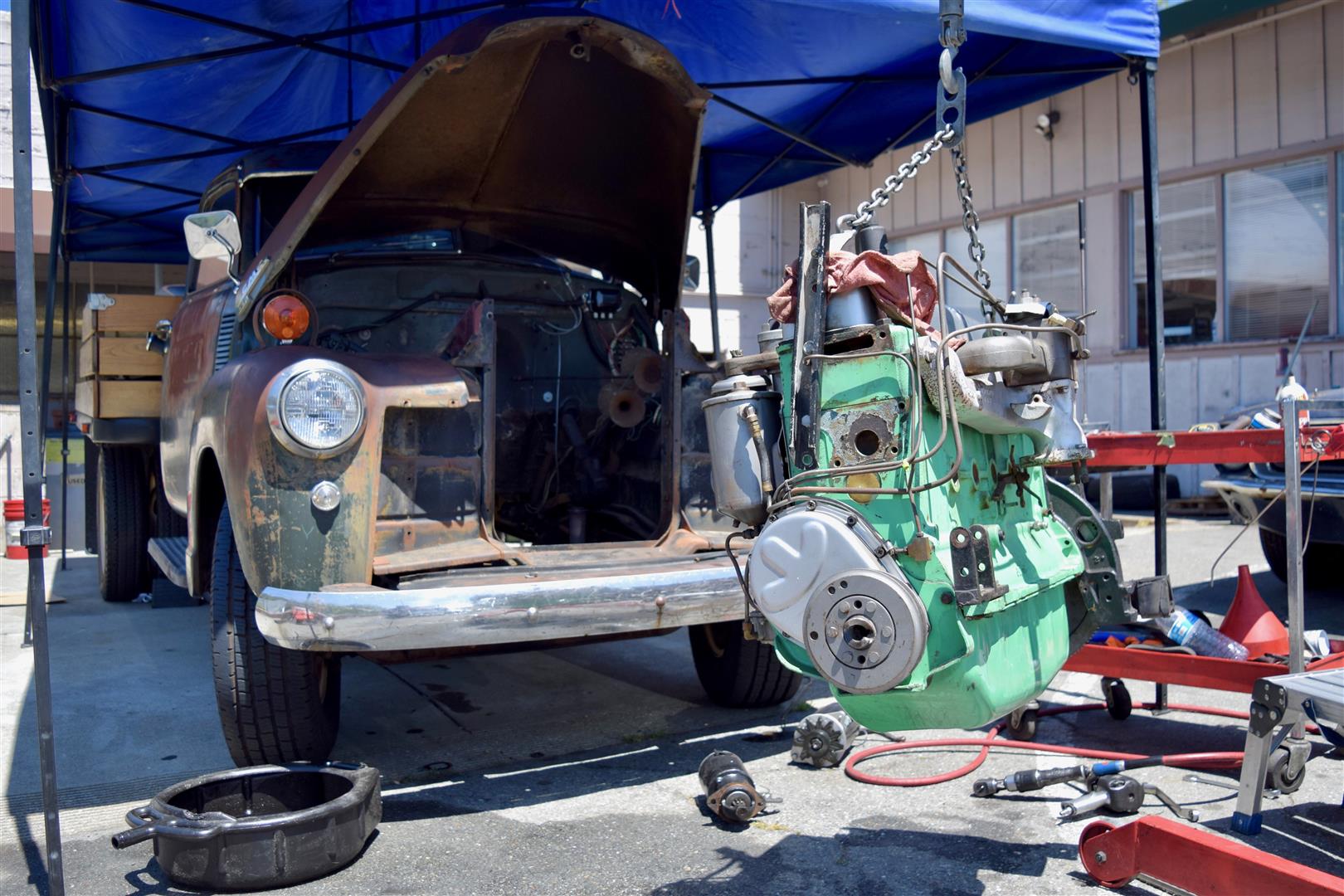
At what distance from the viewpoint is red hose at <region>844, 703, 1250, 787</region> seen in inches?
141

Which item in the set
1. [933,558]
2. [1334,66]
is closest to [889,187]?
[933,558]

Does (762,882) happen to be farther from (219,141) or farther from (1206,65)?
(1206,65)

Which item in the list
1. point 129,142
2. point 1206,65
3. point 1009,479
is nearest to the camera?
point 1009,479

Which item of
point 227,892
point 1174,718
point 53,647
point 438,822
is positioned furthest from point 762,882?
point 53,647

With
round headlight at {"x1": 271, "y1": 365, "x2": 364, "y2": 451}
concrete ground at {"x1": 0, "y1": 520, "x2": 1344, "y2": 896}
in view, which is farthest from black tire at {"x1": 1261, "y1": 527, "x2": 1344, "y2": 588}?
round headlight at {"x1": 271, "y1": 365, "x2": 364, "y2": 451}

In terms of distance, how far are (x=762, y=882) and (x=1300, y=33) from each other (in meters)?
11.3

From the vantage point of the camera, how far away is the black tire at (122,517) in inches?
286

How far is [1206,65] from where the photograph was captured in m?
11.7

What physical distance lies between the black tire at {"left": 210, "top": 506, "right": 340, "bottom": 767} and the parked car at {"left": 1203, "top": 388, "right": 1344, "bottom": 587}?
4053mm

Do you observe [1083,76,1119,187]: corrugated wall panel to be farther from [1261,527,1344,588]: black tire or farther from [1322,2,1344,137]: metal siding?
[1261,527,1344,588]: black tire

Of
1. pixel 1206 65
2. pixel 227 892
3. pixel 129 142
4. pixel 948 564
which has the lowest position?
pixel 227 892

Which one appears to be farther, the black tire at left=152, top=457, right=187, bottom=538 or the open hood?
the black tire at left=152, top=457, right=187, bottom=538

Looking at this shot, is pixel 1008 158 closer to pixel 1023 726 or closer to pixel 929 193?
pixel 929 193

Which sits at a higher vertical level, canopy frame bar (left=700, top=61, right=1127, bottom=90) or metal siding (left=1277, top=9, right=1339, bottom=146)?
metal siding (left=1277, top=9, right=1339, bottom=146)
